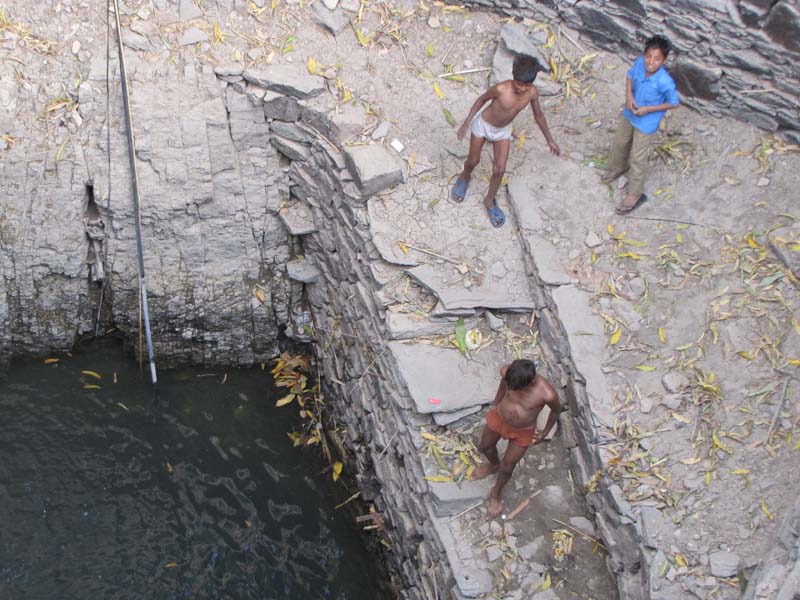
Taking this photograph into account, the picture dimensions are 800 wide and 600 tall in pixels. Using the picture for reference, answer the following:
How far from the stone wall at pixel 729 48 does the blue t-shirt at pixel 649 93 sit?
2.08 ft

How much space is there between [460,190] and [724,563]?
358cm

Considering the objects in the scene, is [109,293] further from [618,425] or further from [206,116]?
[618,425]

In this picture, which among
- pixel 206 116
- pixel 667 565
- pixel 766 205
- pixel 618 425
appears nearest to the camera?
pixel 667 565

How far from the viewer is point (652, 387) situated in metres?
6.58

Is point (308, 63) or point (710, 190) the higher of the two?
point (308, 63)

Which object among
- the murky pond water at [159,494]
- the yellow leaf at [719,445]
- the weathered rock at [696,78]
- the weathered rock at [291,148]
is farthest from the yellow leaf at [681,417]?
the weathered rock at [291,148]

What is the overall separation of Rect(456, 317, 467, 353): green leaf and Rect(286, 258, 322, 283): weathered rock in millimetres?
2055

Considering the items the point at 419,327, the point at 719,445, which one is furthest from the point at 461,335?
the point at 719,445

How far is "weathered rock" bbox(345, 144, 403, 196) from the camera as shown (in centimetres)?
770

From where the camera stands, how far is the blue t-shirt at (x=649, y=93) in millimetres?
6863

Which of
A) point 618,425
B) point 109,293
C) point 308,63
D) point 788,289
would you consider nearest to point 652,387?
point 618,425

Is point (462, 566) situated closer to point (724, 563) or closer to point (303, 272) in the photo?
point (724, 563)

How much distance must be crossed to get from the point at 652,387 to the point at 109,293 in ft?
16.8

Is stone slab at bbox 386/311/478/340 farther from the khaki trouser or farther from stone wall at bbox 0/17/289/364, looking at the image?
stone wall at bbox 0/17/289/364
